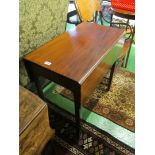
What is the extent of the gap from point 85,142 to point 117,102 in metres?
0.58

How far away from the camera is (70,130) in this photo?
145cm

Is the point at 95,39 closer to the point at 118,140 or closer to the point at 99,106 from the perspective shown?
the point at 99,106

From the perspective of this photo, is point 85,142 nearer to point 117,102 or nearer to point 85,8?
point 117,102

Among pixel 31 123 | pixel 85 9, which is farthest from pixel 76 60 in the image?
pixel 85 9

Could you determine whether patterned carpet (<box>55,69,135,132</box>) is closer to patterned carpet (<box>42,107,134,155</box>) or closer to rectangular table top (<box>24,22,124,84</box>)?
patterned carpet (<box>42,107,134,155</box>)

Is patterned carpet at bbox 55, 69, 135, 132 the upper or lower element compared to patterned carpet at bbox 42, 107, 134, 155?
upper

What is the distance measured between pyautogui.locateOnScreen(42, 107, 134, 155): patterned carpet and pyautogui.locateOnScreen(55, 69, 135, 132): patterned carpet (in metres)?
0.20

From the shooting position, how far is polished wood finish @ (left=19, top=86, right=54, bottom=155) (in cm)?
65

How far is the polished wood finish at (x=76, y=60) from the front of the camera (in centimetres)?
101

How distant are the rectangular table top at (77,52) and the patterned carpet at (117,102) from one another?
541 millimetres

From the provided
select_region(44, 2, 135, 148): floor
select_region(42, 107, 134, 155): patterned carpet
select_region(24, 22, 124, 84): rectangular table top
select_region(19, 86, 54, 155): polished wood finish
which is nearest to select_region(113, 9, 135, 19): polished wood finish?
select_region(24, 22, 124, 84): rectangular table top

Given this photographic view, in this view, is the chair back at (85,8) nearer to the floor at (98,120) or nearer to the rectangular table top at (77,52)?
the rectangular table top at (77,52)
